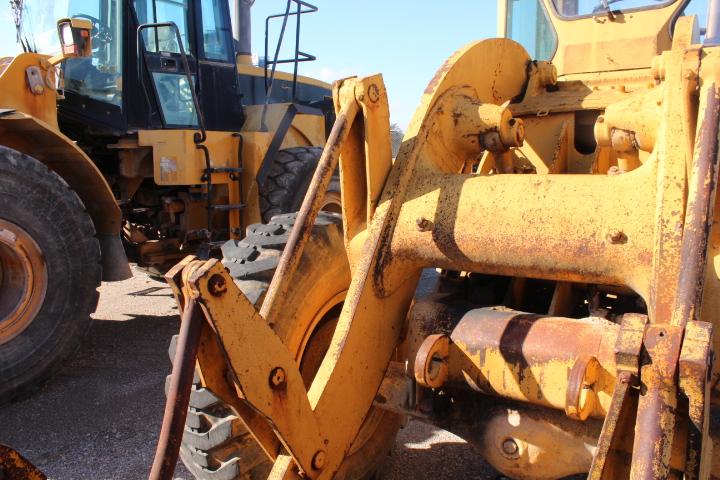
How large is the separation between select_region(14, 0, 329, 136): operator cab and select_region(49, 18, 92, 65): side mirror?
71 cm

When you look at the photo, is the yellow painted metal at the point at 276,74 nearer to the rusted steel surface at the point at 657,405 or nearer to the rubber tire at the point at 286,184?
the rubber tire at the point at 286,184

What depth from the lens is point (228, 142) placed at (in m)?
5.90

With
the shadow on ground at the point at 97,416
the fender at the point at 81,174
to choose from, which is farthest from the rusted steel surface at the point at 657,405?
the fender at the point at 81,174

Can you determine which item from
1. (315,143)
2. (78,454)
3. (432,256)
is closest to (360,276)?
(432,256)

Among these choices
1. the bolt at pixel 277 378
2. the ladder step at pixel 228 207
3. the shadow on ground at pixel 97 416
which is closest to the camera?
the bolt at pixel 277 378

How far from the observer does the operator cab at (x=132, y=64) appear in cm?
524

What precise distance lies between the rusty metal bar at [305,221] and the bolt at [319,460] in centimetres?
45

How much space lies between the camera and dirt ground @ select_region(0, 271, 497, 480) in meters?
3.35

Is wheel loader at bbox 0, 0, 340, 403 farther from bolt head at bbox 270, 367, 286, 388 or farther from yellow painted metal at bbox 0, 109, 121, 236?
bolt head at bbox 270, 367, 286, 388

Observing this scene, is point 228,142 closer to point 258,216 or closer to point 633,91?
point 258,216

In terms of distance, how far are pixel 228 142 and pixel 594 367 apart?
4468mm

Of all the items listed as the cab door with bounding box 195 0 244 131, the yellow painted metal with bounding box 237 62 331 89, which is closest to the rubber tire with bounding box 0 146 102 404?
the cab door with bounding box 195 0 244 131

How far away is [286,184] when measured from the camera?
18.9 feet

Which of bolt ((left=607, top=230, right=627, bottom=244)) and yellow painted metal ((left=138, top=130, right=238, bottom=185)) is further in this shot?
yellow painted metal ((left=138, top=130, right=238, bottom=185))
